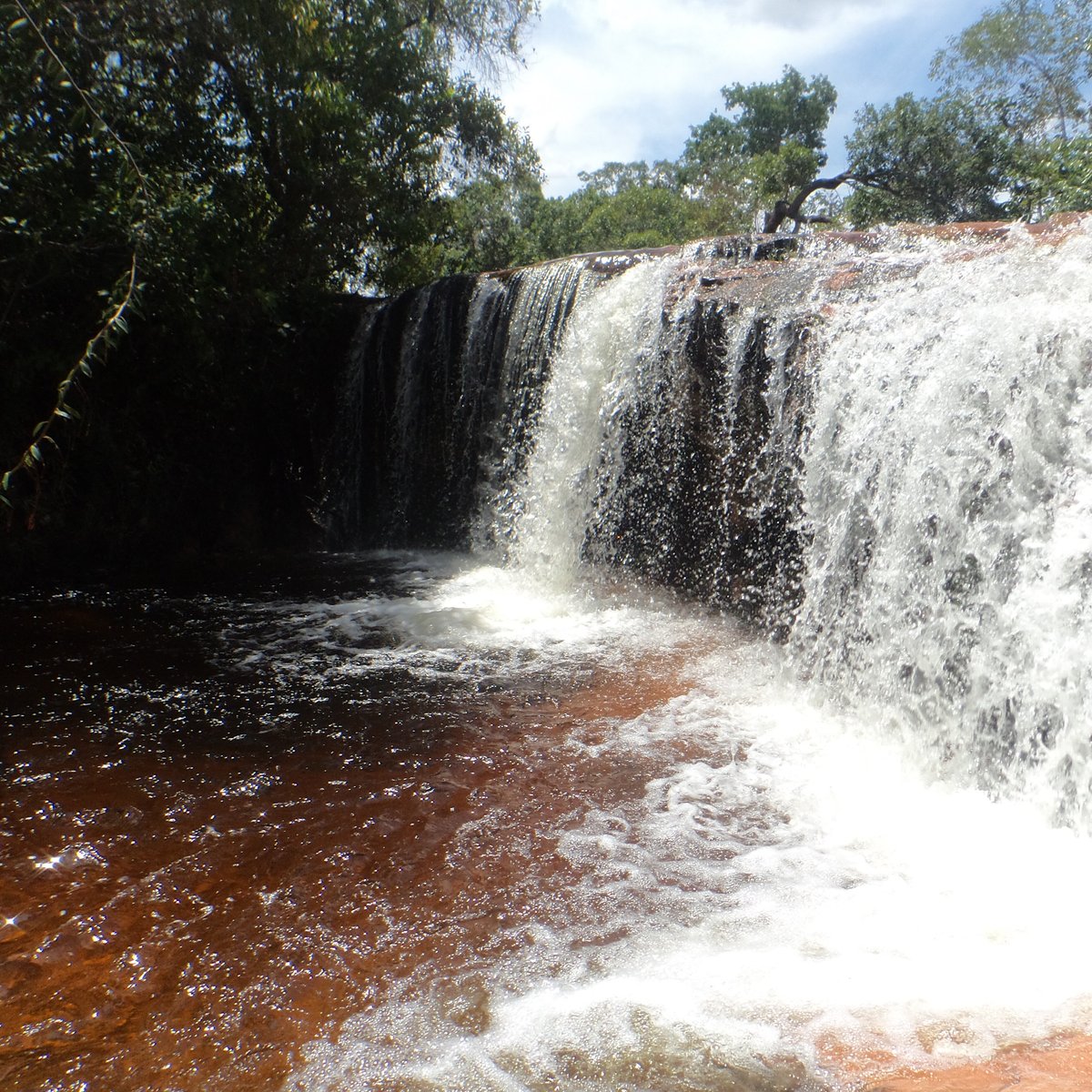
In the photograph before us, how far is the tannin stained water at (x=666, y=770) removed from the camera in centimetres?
206

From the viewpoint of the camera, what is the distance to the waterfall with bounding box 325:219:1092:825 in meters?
3.45

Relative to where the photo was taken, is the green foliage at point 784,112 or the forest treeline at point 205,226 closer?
the forest treeline at point 205,226

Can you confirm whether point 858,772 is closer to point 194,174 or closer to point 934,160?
point 194,174

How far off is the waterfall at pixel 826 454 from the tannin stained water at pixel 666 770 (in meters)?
0.02

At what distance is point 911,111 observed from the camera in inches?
786

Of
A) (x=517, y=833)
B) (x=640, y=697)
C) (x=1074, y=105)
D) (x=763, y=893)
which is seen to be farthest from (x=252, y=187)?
(x=1074, y=105)

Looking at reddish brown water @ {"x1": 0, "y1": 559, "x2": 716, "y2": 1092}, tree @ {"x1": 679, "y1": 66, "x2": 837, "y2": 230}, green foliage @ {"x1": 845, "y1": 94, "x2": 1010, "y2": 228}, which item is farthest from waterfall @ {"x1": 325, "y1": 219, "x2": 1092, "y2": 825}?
tree @ {"x1": 679, "y1": 66, "x2": 837, "y2": 230}

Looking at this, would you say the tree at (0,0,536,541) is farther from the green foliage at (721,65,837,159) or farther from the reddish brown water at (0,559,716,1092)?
the green foliage at (721,65,837,159)

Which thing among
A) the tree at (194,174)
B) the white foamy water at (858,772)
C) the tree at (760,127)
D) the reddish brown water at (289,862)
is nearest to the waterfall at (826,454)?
the white foamy water at (858,772)

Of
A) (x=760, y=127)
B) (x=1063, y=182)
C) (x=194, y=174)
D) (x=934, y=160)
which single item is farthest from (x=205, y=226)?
(x=760, y=127)

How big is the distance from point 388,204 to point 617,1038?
32.6 feet

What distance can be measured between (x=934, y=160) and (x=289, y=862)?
22.1 meters

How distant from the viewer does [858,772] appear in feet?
11.4

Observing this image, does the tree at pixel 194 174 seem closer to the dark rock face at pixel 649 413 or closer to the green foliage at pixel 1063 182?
the dark rock face at pixel 649 413
